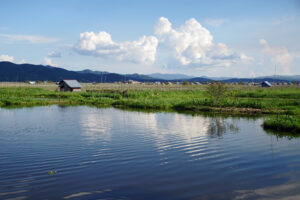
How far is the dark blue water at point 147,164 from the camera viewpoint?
8.69 meters

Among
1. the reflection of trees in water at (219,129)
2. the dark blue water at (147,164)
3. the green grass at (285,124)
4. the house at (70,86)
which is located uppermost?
the house at (70,86)

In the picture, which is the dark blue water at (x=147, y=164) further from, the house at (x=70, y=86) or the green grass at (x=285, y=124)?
the house at (x=70, y=86)

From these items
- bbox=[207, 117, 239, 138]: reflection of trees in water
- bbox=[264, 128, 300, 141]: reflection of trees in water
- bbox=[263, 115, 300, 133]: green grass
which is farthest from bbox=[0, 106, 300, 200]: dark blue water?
bbox=[263, 115, 300, 133]: green grass

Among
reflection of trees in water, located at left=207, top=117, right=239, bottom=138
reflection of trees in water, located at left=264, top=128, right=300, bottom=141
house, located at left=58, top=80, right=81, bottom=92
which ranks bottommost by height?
reflection of trees in water, located at left=264, top=128, right=300, bottom=141

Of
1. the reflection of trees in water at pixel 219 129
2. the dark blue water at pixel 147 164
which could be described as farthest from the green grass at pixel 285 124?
the reflection of trees in water at pixel 219 129

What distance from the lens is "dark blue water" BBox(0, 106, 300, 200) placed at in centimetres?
869

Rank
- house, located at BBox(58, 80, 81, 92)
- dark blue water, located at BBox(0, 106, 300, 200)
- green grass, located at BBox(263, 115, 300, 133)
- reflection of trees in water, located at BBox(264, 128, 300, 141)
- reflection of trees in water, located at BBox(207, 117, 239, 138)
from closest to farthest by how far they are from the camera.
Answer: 1. dark blue water, located at BBox(0, 106, 300, 200)
2. reflection of trees in water, located at BBox(264, 128, 300, 141)
3. reflection of trees in water, located at BBox(207, 117, 239, 138)
4. green grass, located at BBox(263, 115, 300, 133)
5. house, located at BBox(58, 80, 81, 92)

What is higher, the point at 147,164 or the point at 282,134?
the point at 282,134

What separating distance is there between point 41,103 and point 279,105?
31.2 metres

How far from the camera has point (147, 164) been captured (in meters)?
11.4

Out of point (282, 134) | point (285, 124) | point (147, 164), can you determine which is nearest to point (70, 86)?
point (285, 124)

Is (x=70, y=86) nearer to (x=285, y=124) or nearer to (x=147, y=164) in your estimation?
(x=285, y=124)

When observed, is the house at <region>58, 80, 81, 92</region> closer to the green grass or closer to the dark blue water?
the dark blue water

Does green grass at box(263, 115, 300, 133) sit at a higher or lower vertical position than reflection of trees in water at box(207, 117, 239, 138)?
higher
